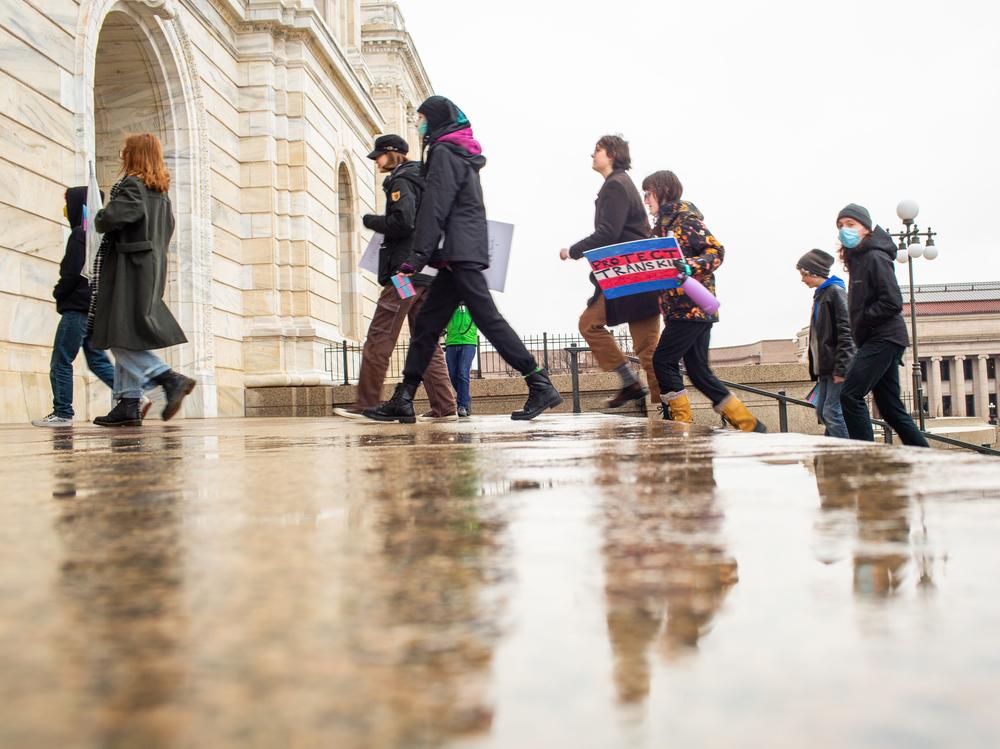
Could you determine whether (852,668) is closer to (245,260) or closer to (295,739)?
(295,739)

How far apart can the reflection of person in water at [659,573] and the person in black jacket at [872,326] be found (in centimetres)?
469

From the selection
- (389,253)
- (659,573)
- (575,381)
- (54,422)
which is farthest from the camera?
(575,381)

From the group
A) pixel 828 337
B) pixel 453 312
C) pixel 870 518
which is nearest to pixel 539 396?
pixel 453 312

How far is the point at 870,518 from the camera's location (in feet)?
3.57

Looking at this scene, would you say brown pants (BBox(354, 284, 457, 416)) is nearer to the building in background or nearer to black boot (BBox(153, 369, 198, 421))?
black boot (BBox(153, 369, 198, 421))

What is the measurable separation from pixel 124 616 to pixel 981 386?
8003 cm

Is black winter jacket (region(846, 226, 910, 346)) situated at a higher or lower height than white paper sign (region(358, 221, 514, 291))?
lower

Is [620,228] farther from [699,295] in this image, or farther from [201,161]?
[201,161]

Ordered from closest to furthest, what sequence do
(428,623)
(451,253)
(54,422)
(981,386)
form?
(428,623), (451,253), (54,422), (981,386)

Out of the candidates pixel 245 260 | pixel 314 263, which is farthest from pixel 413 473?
pixel 314 263

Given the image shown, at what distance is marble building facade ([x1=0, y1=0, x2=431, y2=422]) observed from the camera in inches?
343

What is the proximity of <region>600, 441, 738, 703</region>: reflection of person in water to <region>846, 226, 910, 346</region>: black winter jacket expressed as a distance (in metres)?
4.69

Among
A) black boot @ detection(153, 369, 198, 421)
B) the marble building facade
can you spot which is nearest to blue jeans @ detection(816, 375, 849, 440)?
black boot @ detection(153, 369, 198, 421)

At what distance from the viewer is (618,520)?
118 centimetres
